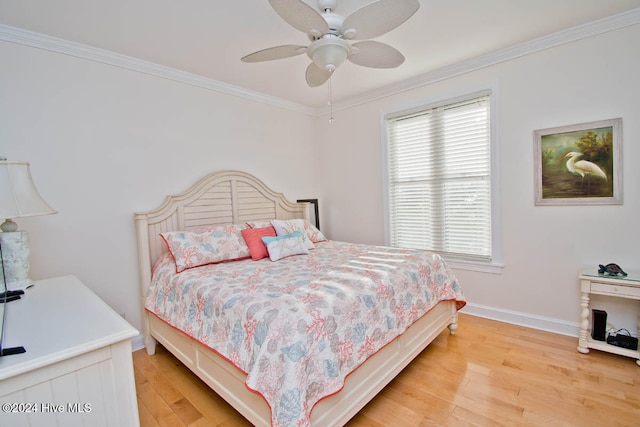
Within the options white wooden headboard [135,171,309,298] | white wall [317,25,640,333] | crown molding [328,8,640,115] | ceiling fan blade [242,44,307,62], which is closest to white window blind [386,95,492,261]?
white wall [317,25,640,333]

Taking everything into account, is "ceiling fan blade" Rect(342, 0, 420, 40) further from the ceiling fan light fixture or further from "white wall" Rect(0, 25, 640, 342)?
"white wall" Rect(0, 25, 640, 342)

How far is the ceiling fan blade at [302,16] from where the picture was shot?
1.48 m

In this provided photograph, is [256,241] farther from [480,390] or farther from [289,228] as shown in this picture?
[480,390]

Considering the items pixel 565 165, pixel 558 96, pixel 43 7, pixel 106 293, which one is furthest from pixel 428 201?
pixel 43 7

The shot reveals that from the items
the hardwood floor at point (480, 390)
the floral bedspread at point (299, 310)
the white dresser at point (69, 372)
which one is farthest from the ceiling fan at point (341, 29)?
the hardwood floor at point (480, 390)

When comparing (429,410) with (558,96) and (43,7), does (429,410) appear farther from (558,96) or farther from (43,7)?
(43,7)

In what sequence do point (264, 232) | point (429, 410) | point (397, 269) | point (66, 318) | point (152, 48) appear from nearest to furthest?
point (66, 318) < point (429, 410) < point (397, 269) < point (152, 48) < point (264, 232)

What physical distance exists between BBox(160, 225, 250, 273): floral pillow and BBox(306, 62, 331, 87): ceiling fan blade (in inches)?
60.5

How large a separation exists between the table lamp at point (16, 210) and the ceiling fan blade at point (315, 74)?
1785mm

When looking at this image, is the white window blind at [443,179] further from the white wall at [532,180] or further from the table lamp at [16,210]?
the table lamp at [16,210]

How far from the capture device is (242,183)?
3.46 m

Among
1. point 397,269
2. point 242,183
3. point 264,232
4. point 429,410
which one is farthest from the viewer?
point 242,183

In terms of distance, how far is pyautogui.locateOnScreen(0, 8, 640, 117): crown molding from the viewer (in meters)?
2.25

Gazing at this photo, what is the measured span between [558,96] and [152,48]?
3483 millimetres
